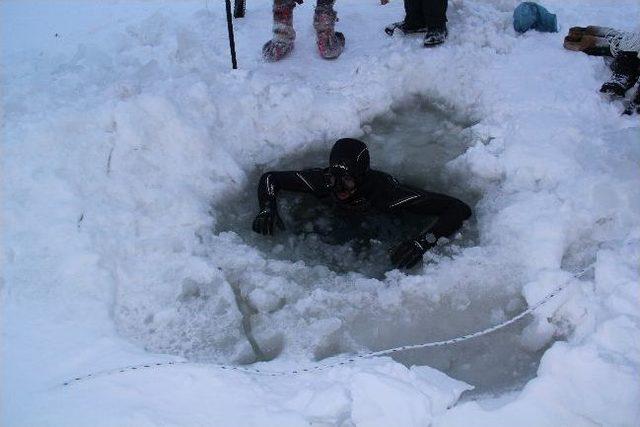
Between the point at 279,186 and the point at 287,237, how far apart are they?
42 centimetres

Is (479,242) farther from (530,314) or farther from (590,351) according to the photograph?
(590,351)

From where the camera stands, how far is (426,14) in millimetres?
5301

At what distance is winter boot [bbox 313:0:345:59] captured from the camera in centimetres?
529

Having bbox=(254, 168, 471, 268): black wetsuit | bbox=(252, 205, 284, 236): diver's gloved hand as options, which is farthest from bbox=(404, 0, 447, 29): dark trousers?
bbox=(252, 205, 284, 236): diver's gloved hand

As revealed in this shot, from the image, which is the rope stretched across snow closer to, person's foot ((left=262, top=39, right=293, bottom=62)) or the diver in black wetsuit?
the diver in black wetsuit

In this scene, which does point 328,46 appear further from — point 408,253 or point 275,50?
point 408,253

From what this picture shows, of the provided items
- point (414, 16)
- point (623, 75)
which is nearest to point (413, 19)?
point (414, 16)

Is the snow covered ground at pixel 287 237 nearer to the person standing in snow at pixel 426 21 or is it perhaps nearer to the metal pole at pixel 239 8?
the person standing in snow at pixel 426 21

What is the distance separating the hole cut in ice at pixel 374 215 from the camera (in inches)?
157

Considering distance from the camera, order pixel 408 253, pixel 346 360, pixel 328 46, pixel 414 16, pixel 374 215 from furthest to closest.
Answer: pixel 414 16
pixel 328 46
pixel 374 215
pixel 408 253
pixel 346 360

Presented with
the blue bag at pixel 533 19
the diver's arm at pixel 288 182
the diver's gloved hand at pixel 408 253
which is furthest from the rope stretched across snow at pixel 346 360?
the blue bag at pixel 533 19

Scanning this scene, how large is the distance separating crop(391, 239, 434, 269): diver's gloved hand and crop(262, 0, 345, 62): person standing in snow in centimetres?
247

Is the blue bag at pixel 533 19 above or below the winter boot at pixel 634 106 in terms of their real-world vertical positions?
above

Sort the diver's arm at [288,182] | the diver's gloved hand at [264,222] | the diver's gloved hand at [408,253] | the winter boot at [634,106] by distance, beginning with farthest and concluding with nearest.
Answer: the winter boot at [634,106] → the diver's arm at [288,182] → the diver's gloved hand at [264,222] → the diver's gloved hand at [408,253]
